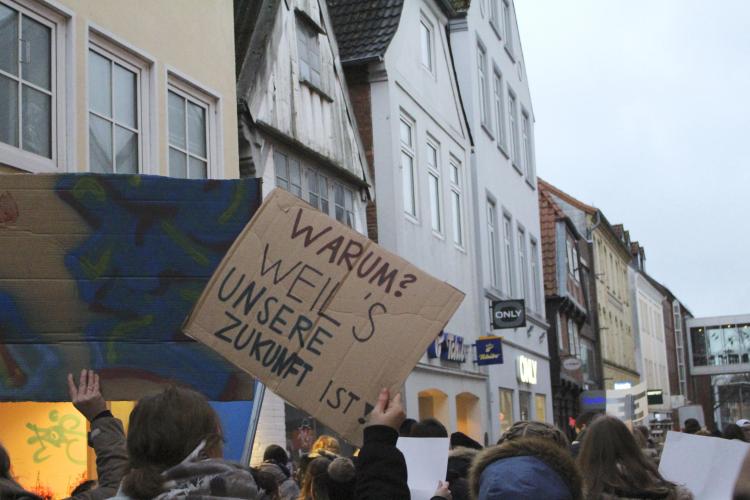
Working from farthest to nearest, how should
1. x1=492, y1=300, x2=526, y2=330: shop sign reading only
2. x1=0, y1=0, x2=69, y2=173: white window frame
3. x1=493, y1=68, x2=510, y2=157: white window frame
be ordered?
1. x1=493, y1=68, x2=510, y2=157: white window frame
2. x1=492, y1=300, x2=526, y2=330: shop sign reading only
3. x1=0, y1=0, x2=69, y2=173: white window frame

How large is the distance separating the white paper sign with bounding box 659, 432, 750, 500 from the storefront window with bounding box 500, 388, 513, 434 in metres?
19.5

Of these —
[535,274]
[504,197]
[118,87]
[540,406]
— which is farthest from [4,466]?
[535,274]

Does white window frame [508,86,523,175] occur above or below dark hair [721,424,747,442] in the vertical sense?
above

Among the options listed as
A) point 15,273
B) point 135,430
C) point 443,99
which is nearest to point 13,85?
point 15,273

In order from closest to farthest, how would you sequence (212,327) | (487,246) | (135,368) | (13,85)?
(212,327)
(135,368)
(13,85)
(487,246)

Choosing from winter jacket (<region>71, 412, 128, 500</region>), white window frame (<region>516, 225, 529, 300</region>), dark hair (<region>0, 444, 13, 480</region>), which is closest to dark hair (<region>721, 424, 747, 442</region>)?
winter jacket (<region>71, 412, 128, 500</region>)

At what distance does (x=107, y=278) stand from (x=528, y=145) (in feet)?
90.9

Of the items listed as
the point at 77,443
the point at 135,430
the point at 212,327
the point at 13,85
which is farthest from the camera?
the point at 77,443

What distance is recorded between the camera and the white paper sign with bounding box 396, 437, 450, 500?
198 inches

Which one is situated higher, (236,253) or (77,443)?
(236,253)

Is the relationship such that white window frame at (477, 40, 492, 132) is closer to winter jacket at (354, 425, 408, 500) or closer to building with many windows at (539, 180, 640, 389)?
building with many windows at (539, 180, 640, 389)

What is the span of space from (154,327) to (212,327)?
2.69 ft

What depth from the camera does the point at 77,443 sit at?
977 cm

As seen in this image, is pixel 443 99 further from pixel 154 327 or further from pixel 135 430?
pixel 135 430
